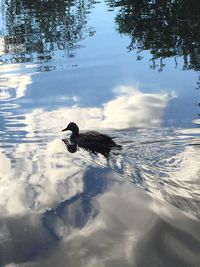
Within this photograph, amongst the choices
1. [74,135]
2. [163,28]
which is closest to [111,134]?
[74,135]

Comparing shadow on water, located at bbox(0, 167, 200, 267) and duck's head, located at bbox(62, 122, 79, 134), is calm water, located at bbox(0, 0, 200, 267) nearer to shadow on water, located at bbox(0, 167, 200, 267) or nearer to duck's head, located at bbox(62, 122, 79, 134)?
shadow on water, located at bbox(0, 167, 200, 267)

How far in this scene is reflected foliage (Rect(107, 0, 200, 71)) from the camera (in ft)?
65.4

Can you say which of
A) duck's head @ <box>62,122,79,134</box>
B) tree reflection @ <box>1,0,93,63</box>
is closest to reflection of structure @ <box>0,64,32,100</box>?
tree reflection @ <box>1,0,93,63</box>

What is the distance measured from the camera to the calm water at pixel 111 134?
749cm

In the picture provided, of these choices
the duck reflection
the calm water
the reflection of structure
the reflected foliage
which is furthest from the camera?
the reflected foliage

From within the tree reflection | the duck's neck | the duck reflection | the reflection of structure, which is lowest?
the duck's neck

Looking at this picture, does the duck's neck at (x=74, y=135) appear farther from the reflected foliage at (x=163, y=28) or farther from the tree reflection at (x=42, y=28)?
the tree reflection at (x=42, y=28)

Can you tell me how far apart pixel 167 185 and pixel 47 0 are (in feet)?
86.9

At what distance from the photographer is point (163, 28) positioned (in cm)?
2316

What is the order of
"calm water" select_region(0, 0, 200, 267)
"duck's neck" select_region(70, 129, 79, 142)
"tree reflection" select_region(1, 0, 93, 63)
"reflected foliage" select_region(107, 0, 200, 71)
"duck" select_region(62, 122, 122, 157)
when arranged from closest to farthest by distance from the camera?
"calm water" select_region(0, 0, 200, 267), "duck" select_region(62, 122, 122, 157), "duck's neck" select_region(70, 129, 79, 142), "reflected foliage" select_region(107, 0, 200, 71), "tree reflection" select_region(1, 0, 93, 63)

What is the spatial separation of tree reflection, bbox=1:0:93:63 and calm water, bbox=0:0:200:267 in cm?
11

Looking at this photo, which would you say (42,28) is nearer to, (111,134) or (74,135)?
(74,135)

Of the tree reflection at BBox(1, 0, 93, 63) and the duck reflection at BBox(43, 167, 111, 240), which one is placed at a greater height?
the tree reflection at BBox(1, 0, 93, 63)

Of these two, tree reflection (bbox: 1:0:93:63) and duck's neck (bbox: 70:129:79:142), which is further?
tree reflection (bbox: 1:0:93:63)
